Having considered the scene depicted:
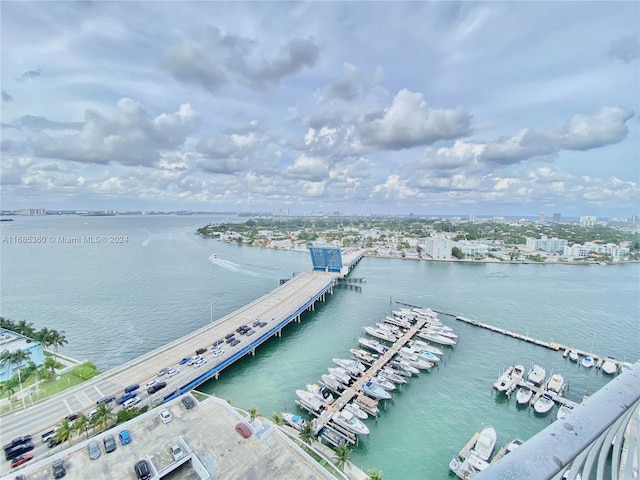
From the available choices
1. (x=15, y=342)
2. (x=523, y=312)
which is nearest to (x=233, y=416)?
(x=15, y=342)

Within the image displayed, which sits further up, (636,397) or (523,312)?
(636,397)

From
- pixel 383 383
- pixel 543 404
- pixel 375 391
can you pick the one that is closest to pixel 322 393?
pixel 375 391

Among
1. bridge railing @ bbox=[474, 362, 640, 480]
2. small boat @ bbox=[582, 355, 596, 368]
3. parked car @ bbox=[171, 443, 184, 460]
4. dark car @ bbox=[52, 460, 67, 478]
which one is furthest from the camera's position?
small boat @ bbox=[582, 355, 596, 368]

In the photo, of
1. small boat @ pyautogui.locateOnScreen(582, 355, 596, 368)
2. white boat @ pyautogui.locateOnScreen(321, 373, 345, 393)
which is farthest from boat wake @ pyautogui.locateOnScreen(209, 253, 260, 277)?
small boat @ pyautogui.locateOnScreen(582, 355, 596, 368)

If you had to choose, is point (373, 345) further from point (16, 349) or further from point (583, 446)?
point (583, 446)

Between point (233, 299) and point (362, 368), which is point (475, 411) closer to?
point (362, 368)

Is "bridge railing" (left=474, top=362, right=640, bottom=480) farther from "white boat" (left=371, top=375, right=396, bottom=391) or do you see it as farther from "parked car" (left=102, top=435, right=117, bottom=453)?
"white boat" (left=371, top=375, right=396, bottom=391)

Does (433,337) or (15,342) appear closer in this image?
(15,342)
